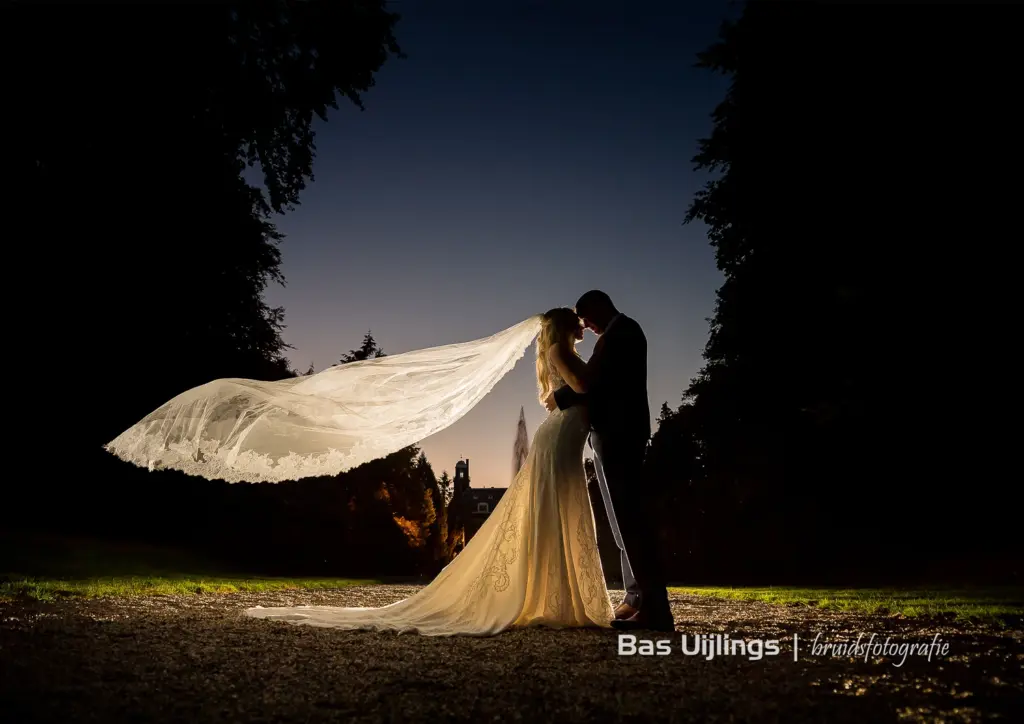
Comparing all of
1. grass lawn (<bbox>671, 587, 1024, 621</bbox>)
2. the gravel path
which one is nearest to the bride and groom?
the gravel path

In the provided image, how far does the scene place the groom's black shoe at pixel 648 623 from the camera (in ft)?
18.5

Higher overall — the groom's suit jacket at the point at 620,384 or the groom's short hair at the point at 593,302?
the groom's short hair at the point at 593,302

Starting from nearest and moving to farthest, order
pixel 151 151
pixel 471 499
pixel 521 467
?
pixel 521 467
pixel 151 151
pixel 471 499

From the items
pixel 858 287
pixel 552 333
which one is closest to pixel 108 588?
pixel 552 333

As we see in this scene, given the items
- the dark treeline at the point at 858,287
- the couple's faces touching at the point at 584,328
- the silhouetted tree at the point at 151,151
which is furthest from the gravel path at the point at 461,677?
the dark treeline at the point at 858,287

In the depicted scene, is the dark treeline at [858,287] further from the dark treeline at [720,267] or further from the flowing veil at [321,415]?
the flowing veil at [321,415]

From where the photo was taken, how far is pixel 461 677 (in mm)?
3814

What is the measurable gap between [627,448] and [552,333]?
50.9 inches

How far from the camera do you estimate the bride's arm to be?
623cm

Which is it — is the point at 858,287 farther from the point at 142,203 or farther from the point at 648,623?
the point at 142,203

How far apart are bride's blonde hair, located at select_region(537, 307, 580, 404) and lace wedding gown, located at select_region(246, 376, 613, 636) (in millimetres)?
245

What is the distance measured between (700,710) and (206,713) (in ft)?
6.92

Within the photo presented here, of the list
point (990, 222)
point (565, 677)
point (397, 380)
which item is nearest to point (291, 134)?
point (397, 380)

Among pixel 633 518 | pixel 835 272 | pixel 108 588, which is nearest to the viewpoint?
pixel 633 518
